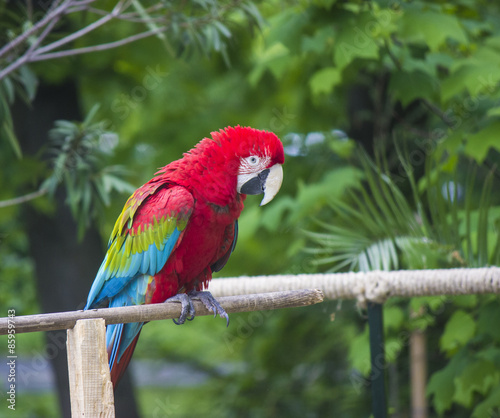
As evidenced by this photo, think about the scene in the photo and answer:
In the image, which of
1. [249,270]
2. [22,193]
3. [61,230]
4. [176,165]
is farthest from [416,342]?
[22,193]

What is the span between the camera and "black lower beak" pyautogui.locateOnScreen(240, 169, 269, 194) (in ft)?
5.00

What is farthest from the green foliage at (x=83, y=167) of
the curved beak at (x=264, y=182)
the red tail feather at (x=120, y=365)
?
the curved beak at (x=264, y=182)

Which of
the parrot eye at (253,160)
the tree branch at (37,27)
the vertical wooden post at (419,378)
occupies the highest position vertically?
the tree branch at (37,27)

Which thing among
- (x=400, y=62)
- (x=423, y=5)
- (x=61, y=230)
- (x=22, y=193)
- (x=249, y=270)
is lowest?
(x=249, y=270)

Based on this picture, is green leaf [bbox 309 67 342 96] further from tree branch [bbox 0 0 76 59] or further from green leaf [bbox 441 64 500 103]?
tree branch [bbox 0 0 76 59]

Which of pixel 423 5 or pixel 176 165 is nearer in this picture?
pixel 176 165

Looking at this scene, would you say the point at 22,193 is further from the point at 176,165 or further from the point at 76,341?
the point at 76,341

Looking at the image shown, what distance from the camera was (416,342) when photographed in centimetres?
279

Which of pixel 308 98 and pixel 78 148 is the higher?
pixel 308 98

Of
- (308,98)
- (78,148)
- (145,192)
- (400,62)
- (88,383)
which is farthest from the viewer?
(308,98)

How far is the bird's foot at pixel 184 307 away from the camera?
56.2 inches

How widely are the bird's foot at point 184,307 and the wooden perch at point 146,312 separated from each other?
0.03 meters

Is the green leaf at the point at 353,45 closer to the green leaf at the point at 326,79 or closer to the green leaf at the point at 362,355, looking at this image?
the green leaf at the point at 326,79

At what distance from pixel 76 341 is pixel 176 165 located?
2.32 ft
